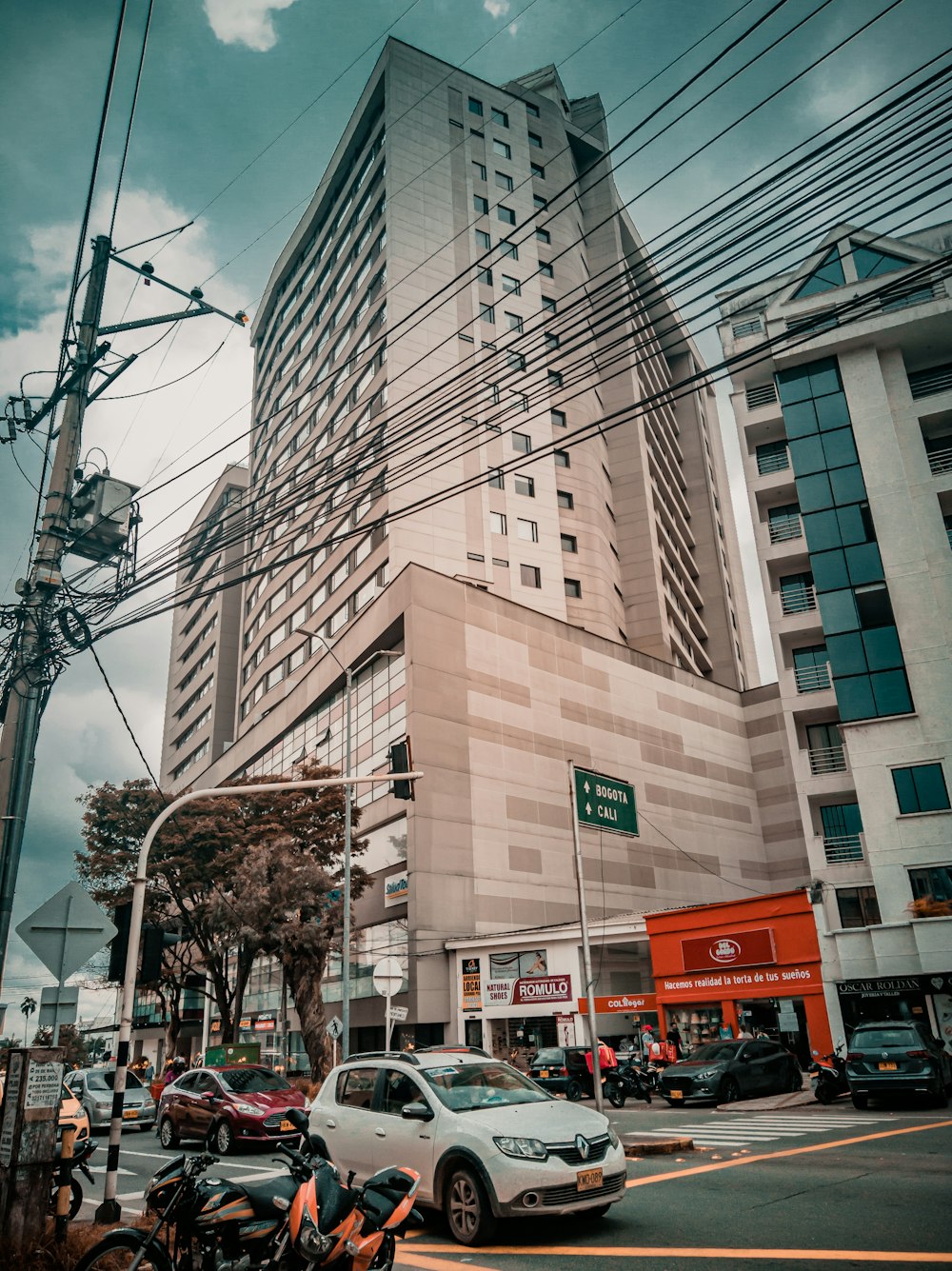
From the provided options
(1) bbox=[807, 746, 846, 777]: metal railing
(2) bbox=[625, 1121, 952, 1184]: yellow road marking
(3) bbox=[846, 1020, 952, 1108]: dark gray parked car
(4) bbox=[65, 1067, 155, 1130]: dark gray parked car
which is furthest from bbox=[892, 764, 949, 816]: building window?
(4) bbox=[65, 1067, 155, 1130]: dark gray parked car

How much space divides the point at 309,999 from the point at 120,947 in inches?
902

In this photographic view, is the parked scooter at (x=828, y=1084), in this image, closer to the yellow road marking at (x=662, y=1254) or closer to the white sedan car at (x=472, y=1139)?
the white sedan car at (x=472, y=1139)

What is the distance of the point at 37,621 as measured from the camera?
1709 centimetres

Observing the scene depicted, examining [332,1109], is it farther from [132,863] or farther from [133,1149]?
[132,863]

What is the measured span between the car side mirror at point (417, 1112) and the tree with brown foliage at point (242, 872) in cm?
2325

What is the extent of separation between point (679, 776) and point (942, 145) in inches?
1782

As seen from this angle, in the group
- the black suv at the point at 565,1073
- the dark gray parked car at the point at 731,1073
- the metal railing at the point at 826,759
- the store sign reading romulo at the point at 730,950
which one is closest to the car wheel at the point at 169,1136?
the black suv at the point at 565,1073

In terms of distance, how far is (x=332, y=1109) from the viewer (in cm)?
990

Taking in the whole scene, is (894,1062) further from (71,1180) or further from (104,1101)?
(104,1101)

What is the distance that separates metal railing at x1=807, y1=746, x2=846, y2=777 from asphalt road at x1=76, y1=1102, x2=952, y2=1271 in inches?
960

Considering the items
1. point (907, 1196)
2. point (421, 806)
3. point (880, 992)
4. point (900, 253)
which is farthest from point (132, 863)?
point (900, 253)

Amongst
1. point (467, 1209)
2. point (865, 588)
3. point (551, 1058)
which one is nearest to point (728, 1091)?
point (551, 1058)

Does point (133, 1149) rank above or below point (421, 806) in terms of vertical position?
below

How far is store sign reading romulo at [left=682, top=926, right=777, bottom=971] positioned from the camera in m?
27.9
